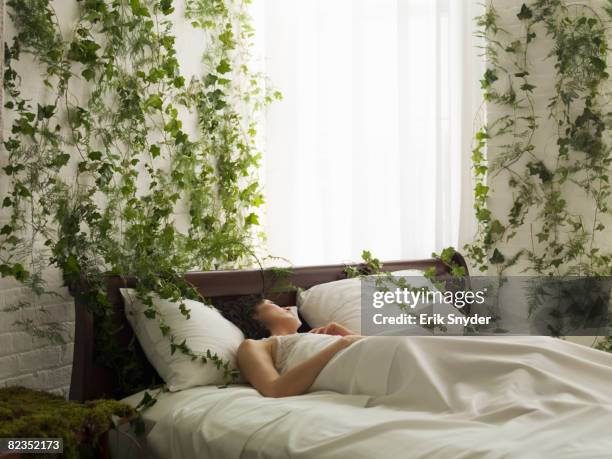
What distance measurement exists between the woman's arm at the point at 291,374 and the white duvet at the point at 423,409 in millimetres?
40

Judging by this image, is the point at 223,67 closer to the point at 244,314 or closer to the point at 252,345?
the point at 244,314

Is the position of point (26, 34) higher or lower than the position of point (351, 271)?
higher

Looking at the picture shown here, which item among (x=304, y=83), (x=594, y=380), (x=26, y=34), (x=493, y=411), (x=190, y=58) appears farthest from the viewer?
(x=304, y=83)

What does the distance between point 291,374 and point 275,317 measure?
0.52 meters

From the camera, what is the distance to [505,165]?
13.9ft

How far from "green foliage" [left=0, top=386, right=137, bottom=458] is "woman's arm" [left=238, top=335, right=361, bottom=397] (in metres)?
0.46

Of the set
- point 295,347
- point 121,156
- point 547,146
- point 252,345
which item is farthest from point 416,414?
point 547,146

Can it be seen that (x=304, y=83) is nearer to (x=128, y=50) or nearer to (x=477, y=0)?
(x=477, y=0)

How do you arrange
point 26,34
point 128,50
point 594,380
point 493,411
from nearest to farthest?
point 493,411 → point 594,380 → point 26,34 → point 128,50

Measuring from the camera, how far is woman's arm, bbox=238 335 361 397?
2.61 m

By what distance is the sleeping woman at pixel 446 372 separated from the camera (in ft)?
7.13

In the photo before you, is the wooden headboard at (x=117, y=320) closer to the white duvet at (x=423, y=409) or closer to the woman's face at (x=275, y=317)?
the woman's face at (x=275, y=317)

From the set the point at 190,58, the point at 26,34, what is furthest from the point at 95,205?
the point at 190,58

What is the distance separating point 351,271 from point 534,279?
1.16 metres
